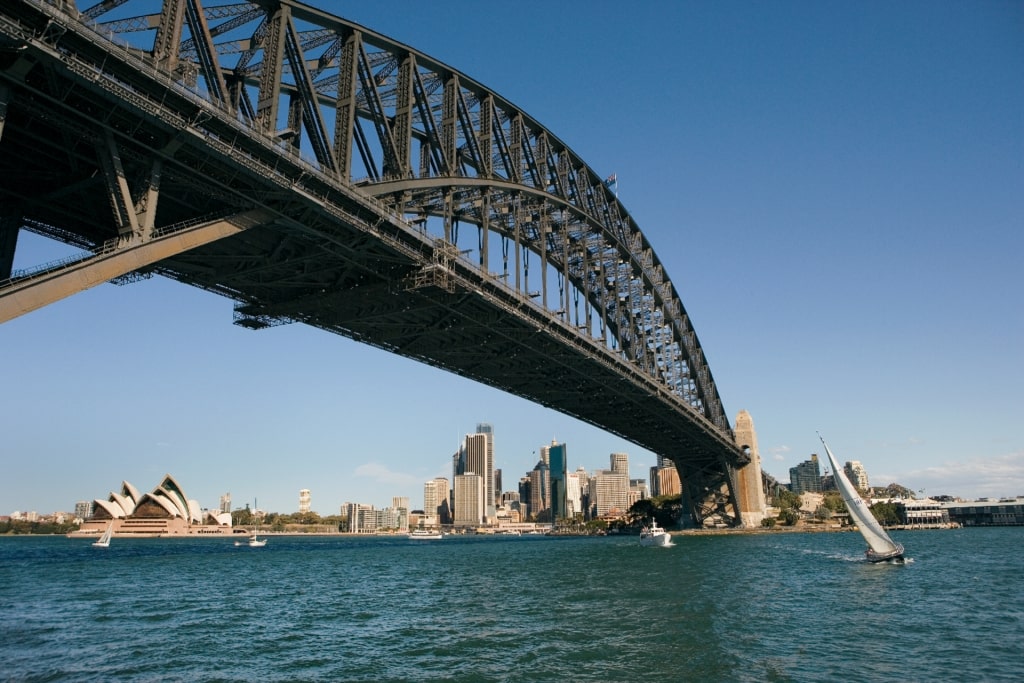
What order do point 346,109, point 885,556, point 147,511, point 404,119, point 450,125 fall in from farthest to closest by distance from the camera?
point 147,511
point 885,556
point 450,125
point 404,119
point 346,109

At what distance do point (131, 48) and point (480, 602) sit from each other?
2613 centimetres

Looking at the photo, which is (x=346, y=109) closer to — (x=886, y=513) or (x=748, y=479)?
(x=748, y=479)

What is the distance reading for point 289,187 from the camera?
30.1 metres

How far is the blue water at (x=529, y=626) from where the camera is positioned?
1948 centimetres

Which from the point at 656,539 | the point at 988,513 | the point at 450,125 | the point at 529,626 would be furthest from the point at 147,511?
the point at 988,513

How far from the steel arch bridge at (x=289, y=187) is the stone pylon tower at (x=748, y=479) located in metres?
47.6

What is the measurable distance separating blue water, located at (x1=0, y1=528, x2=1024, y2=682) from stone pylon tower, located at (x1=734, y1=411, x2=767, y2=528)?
6778cm

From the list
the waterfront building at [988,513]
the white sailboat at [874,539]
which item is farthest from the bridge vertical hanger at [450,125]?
the waterfront building at [988,513]

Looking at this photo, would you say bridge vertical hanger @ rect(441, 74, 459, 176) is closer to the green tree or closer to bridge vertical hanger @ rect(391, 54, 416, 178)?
bridge vertical hanger @ rect(391, 54, 416, 178)

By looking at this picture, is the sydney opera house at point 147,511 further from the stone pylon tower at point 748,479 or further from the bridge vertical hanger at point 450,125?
the bridge vertical hanger at point 450,125

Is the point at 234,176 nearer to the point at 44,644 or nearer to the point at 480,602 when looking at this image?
the point at 44,644

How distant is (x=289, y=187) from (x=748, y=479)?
10392 cm

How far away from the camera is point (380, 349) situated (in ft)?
191

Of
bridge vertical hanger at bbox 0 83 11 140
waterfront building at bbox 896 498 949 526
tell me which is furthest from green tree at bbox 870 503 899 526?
bridge vertical hanger at bbox 0 83 11 140
